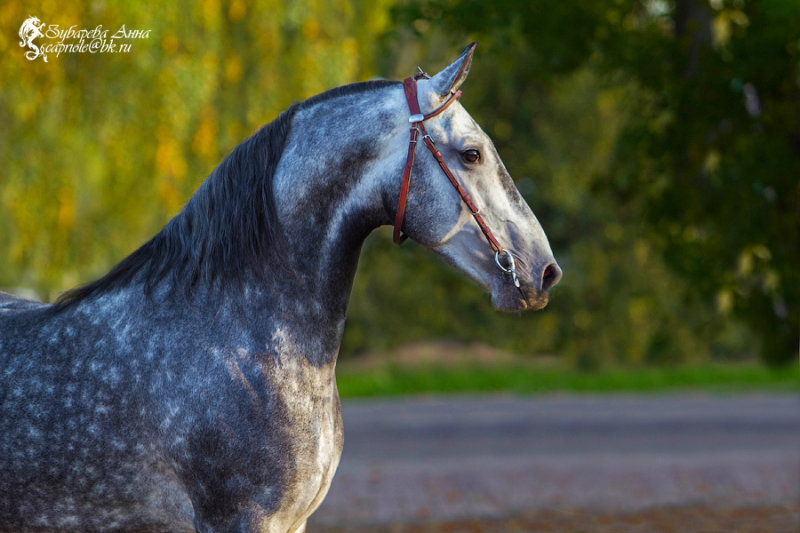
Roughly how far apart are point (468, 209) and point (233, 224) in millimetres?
714

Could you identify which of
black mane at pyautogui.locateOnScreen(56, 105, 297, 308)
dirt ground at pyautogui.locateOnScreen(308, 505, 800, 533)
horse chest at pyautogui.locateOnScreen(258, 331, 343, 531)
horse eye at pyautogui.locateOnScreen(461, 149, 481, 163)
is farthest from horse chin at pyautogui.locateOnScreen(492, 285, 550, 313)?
dirt ground at pyautogui.locateOnScreen(308, 505, 800, 533)

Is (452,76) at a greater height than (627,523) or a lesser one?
greater

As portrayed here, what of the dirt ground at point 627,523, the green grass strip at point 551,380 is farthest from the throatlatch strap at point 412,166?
the green grass strip at point 551,380

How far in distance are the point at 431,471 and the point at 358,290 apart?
5.52m

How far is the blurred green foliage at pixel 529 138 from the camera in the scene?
5.40m

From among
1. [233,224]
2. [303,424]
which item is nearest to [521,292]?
[303,424]

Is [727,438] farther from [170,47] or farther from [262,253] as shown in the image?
[262,253]

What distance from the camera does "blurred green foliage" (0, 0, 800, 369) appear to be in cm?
540

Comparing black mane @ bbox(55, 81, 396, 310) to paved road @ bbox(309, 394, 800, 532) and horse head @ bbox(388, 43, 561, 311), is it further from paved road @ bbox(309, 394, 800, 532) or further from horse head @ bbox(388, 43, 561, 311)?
paved road @ bbox(309, 394, 800, 532)

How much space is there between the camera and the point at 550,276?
2516mm

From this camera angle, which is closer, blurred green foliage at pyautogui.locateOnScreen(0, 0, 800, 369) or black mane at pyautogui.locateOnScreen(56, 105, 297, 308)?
black mane at pyautogui.locateOnScreen(56, 105, 297, 308)

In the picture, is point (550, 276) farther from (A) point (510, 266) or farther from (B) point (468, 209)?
(B) point (468, 209)

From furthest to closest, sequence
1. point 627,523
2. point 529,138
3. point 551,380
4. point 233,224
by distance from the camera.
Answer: point 529,138 < point 551,380 < point 627,523 < point 233,224

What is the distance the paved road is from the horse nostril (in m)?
4.84
